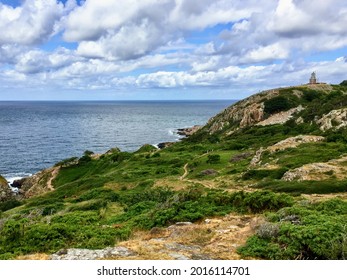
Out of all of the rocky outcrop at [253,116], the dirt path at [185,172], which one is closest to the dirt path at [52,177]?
the dirt path at [185,172]

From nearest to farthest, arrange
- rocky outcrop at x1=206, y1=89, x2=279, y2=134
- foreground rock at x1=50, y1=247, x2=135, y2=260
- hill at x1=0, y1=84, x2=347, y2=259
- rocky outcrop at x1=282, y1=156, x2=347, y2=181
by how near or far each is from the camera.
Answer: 1. foreground rock at x1=50, y1=247, x2=135, y2=260
2. hill at x1=0, y1=84, x2=347, y2=259
3. rocky outcrop at x1=282, y1=156, x2=347, y2=181
4. rocky outcrop at x1=206, y1=89, x2=279, y2=134

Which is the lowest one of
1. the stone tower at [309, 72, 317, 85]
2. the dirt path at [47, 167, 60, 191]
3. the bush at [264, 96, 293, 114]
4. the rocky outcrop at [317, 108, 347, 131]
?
the dirt path at [47, 167, 60, 191]

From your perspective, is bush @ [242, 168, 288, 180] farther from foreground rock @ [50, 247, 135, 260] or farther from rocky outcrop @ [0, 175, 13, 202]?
rocky outcrop @ [0, 175, 13, 202]

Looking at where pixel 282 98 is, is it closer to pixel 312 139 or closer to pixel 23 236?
pixel 312 139

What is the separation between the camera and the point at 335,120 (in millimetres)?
59688

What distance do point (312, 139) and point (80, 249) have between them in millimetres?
47020

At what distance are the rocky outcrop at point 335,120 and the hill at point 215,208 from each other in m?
0.29

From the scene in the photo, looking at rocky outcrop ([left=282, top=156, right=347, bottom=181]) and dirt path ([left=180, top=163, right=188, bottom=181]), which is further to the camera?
dirt path ([left=180, top=163, right=188, bottom=181])

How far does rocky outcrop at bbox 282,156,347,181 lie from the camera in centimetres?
3238

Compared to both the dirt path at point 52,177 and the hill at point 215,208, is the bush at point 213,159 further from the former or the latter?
the dirt path at point 52,177

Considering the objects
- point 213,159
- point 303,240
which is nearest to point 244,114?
point 213,159

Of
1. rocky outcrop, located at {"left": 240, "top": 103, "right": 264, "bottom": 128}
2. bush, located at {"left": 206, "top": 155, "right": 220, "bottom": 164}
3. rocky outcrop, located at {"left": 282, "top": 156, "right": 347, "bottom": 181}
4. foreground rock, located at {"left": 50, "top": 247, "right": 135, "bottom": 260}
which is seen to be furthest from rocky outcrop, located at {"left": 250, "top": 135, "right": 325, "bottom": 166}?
rocky outcrop, located at {"left": 240, "top": 103, "right": 264, "bottom": 128}

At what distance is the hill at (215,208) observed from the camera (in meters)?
14.0

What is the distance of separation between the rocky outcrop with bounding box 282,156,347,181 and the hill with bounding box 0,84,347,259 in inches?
3.7
